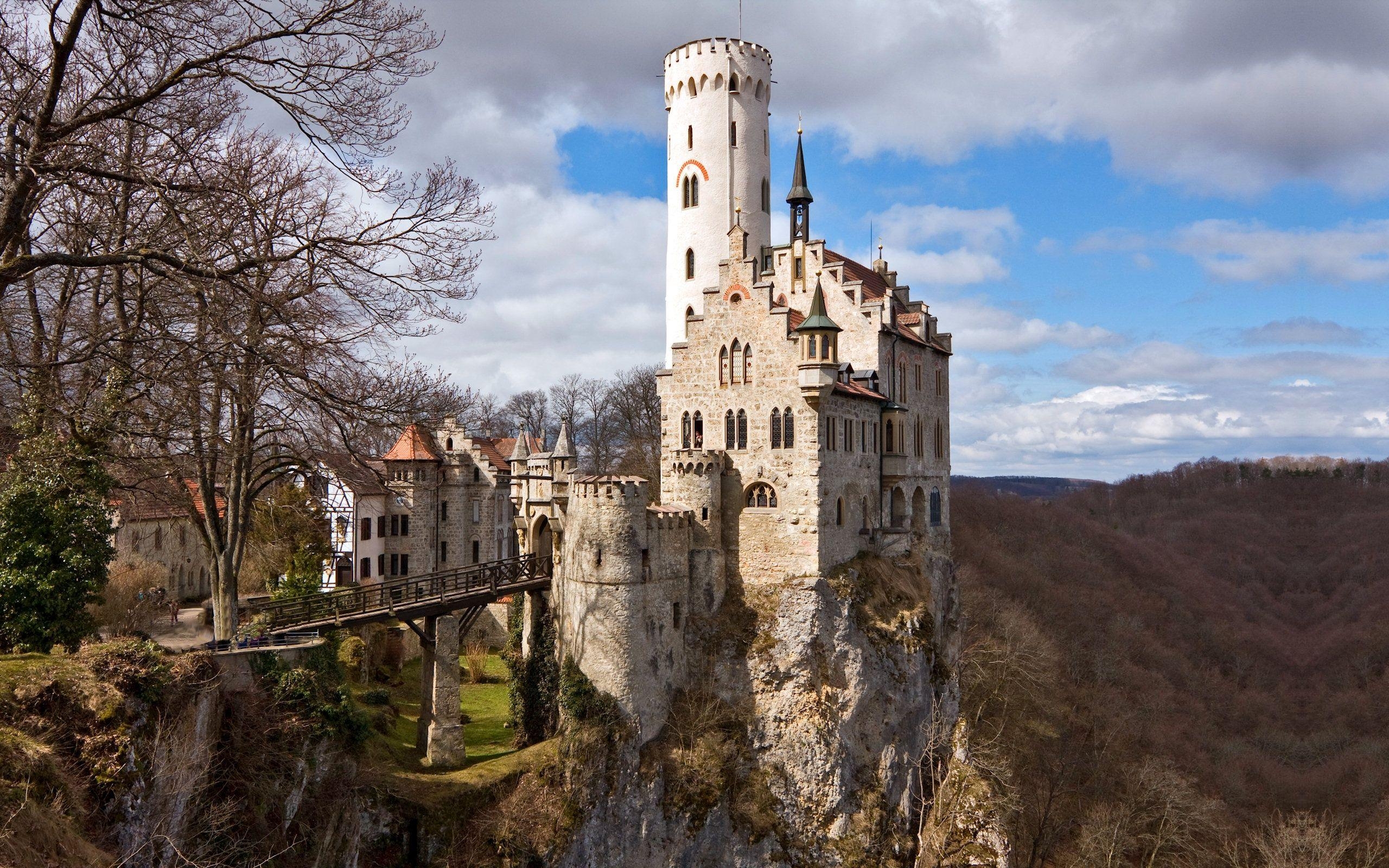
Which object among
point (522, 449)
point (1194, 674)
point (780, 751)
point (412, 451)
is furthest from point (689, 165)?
point (1194, 674)

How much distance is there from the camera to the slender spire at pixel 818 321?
34.2 m

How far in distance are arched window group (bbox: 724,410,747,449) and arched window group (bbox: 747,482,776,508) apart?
165 centimetres

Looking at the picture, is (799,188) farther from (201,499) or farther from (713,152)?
(201,499)

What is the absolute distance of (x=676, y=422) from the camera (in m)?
37.6

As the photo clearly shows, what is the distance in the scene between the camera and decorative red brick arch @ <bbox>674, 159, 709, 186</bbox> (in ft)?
149

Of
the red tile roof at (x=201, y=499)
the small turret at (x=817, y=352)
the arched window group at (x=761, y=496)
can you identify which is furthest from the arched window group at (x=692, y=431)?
the red tile roof at (x=201, y=499)

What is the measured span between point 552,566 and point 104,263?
80.6ft

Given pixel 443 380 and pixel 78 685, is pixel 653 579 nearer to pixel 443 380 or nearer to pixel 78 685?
pixel 443 380

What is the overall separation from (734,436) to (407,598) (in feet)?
45.8

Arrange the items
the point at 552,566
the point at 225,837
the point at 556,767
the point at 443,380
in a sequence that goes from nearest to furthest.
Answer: the point at 443,380 → the point at 225,837 → the point at 556,767 → the point at 552,566

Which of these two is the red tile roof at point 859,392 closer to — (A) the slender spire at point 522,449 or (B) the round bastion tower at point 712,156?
(B) the round bastion tower at point 712,156

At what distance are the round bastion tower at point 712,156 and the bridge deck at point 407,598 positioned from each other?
53.4 feet

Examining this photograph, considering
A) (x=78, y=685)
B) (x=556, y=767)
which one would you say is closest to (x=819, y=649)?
(x=556, y=767)

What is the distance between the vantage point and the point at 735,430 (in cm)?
3634
